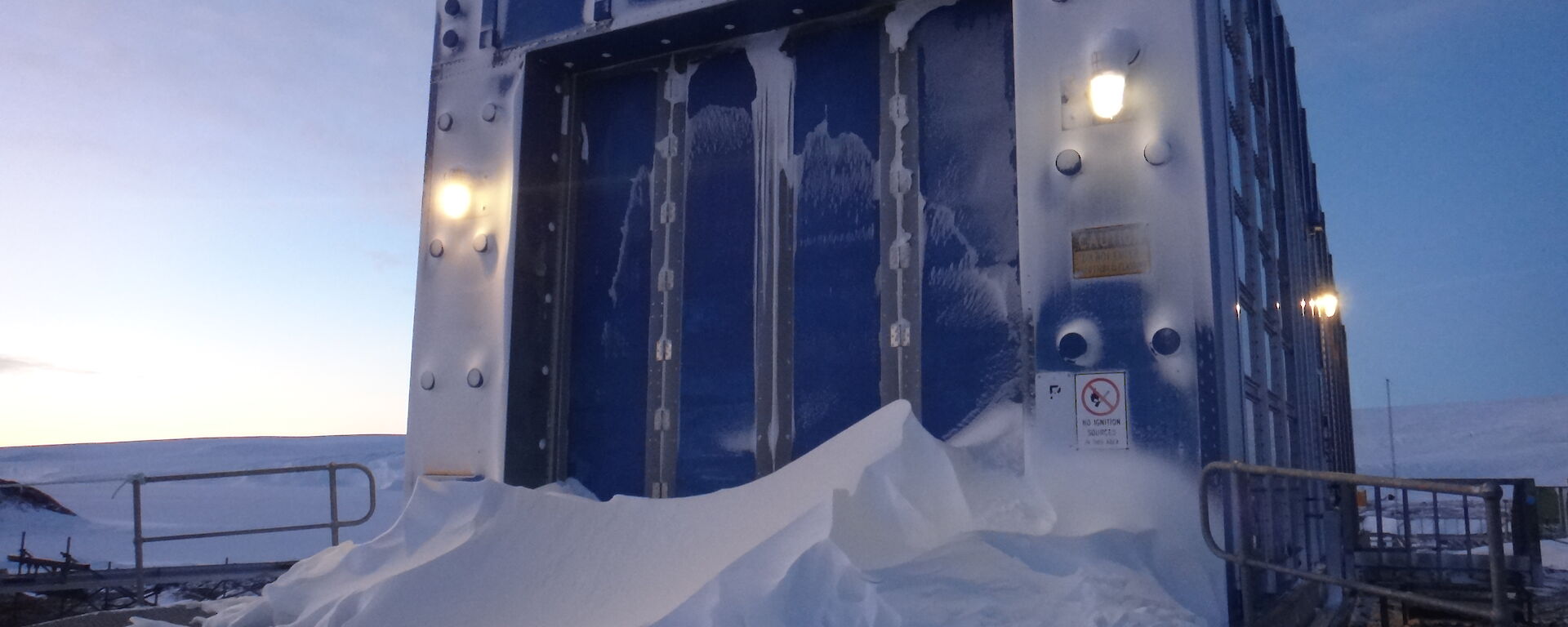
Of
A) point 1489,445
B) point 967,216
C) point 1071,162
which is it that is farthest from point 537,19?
point 1489,445

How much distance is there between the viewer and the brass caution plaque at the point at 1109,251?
490cm

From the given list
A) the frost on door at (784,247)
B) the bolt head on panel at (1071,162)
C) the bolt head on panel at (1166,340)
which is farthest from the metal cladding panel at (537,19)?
the bolt head on panel at (1166,340)

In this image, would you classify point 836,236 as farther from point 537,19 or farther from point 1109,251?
point 537,19

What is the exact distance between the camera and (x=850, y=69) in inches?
260

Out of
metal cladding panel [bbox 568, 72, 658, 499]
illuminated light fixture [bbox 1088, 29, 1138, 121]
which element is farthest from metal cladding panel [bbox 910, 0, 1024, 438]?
metal cladding panel [bbox 568, 72, 658, 499]

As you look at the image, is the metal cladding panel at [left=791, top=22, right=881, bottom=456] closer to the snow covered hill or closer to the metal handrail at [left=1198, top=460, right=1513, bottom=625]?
the metal handrail at [left=1198, top=460, right=1513, bottom=625]

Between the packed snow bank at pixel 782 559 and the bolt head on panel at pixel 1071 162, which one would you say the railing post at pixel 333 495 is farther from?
the bolt head on panel at pixel 1071 162

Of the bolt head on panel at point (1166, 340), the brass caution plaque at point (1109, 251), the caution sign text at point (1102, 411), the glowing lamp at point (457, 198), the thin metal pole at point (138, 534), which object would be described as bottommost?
the thin metal pole at point (138, 534)

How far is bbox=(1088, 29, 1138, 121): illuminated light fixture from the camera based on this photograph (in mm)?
5004

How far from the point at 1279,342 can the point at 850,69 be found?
3525 mm

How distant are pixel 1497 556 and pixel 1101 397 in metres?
2.14

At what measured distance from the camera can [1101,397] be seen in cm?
491

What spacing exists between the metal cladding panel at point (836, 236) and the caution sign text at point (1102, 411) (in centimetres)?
152

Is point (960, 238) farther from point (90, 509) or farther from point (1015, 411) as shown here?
point (90, 509)
